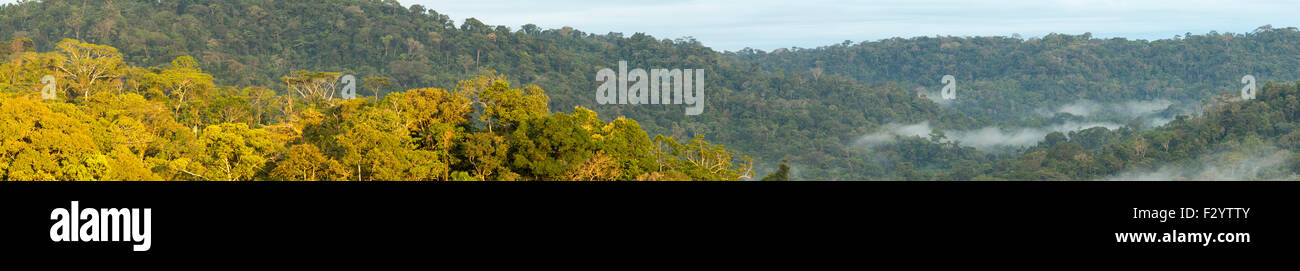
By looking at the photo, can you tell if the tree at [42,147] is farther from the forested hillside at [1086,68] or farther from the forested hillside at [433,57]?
the forested hillside at [1086,68]

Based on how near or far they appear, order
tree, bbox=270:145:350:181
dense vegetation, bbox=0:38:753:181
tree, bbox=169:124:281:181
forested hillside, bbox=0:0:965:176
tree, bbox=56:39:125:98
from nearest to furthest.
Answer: dense vegetation, bbox=0:38:753:181 < tree, bbox=270:145:350:181 < tree, bbox=169:124:281:181 < tree, bbox=56:39:125:98 < forested hillside, bbox=0:0:965:176

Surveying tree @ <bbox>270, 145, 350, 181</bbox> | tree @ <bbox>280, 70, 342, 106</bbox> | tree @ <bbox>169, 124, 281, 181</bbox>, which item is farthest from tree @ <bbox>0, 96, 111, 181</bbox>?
tree @ <bbox>280, 70, 342, 106</bbox>

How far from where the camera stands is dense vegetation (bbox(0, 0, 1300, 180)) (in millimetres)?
16359

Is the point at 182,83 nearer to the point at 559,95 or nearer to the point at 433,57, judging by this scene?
the point at 559,95

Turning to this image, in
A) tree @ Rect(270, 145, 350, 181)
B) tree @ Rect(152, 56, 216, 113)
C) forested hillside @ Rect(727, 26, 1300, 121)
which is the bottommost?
tree @ Rect(270, 145, 350, 181)

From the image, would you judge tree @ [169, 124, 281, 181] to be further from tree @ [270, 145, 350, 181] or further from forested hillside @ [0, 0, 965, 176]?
forested hillside @ [0, 0, 965, 176]

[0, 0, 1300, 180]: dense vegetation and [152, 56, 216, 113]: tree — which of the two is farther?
[152, 56, 216, 113]: tree

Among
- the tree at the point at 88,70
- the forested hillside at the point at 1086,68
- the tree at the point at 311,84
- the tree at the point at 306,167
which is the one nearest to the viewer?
the tree at the point at 306,167

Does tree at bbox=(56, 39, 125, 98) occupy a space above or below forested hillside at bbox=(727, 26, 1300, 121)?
below

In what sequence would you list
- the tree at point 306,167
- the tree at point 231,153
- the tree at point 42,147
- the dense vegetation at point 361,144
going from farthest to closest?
the tree at point 231,153, the tree at point 306,167, the dense vegetation at point 361,144, the tree at point 42,147

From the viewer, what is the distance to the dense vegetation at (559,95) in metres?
16.4

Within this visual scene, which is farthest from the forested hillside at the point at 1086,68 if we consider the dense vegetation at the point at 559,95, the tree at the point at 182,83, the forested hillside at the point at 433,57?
the tree at the point at 182,83

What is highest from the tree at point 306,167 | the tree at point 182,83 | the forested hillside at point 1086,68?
the forested hillside at point 1086,68

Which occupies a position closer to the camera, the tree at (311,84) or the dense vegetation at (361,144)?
the dense vegetation at (361,144)
